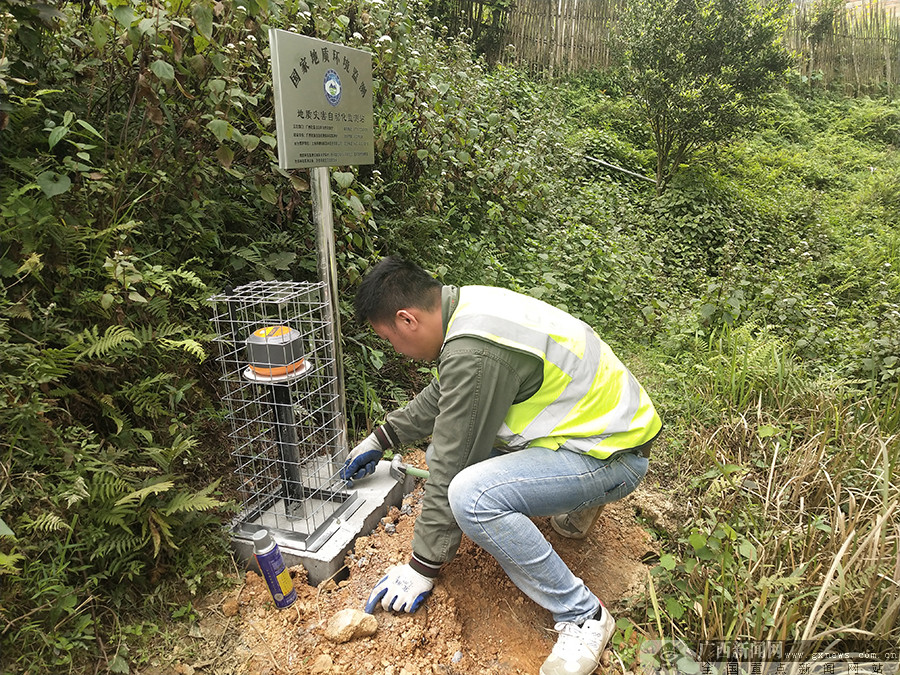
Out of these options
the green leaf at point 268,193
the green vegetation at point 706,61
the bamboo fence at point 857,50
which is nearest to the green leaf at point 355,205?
the green leaf at point 268,193

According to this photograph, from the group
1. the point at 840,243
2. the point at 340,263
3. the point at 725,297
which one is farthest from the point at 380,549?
the point at 840,243

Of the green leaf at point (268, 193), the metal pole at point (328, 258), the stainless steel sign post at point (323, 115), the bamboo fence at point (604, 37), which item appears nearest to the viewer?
the stainless steel sign post at point (323, 115)

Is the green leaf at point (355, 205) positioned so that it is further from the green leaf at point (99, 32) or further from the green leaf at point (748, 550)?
the green leaf at point (748, 550)

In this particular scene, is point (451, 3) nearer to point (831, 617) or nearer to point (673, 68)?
point (673, 68)

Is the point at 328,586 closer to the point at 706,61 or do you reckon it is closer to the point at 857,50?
the point at 706,61

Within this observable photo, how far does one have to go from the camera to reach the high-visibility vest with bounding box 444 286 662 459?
2.05m

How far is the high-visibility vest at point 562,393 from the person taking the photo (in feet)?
6.73

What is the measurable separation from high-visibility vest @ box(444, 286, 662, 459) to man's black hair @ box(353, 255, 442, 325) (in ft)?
0.46

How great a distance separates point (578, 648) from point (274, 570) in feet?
3.76

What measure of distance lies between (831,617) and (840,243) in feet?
24.9

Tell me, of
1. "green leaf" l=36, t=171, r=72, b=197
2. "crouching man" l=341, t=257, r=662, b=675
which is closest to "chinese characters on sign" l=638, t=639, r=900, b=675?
"crouching man" l=341, t=257, r=662, b=675

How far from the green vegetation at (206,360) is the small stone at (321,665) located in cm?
57

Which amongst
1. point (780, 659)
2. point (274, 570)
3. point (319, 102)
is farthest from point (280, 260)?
point (780, 659)

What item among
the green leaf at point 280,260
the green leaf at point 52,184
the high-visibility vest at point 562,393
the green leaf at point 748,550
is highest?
the green leaf at point 52,184
